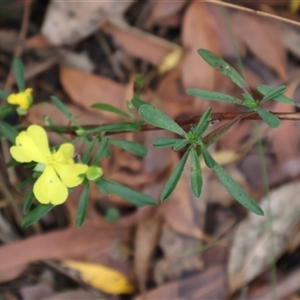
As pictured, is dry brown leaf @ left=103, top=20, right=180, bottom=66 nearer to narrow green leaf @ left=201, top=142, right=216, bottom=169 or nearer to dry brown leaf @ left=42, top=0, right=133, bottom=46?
dry brown leaf @ left=42, top=0, right=133, bottom=46

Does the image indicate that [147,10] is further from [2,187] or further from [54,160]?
[54,160]

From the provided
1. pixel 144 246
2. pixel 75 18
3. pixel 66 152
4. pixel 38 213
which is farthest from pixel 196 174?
pixel 75 18

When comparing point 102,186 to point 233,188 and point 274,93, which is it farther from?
point 274,93

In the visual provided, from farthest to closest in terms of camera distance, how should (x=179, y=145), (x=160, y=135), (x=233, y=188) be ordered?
(x=160, y=135), (x=233, y=188), (x=179, y=145)

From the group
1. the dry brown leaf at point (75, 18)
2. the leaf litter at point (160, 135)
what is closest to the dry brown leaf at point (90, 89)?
the leaf litter at point (160, 135)

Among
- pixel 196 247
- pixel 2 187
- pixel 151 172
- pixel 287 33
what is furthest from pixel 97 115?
pixel 287 33

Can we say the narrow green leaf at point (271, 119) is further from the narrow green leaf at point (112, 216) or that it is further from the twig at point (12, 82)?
the twig at point (12, 82)
